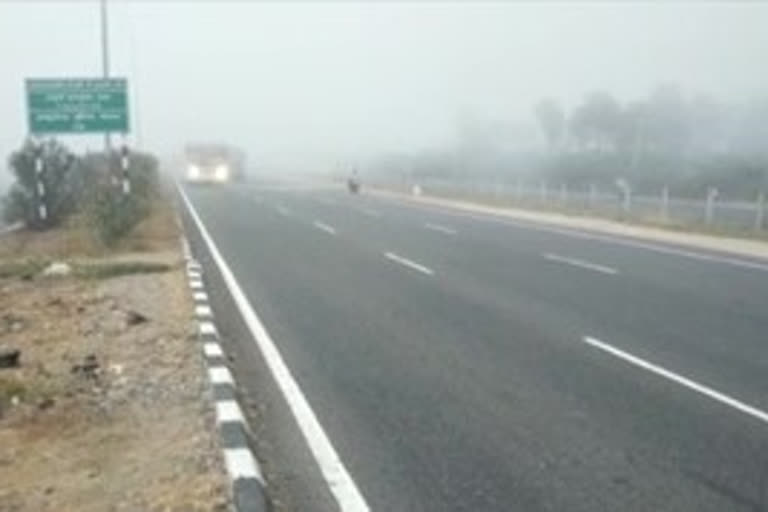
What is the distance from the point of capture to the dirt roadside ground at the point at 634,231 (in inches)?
1115

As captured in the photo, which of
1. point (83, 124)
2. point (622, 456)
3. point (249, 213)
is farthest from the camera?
point (249, 213)

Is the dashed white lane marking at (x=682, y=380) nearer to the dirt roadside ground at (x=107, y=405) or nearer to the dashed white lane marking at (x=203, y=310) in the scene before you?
the dirt roadside ground at (x=107, y=405)

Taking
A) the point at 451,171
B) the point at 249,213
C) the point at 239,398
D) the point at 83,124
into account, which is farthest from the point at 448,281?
the point at 451,171

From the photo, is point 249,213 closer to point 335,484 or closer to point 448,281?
point 448,281

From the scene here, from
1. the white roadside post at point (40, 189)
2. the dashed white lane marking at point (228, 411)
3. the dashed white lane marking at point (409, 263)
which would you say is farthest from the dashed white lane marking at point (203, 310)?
the white roadside post at point (40, 189)

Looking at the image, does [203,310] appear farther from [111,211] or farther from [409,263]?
[111,211]

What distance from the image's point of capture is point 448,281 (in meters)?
19.8

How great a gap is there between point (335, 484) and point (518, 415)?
236cm

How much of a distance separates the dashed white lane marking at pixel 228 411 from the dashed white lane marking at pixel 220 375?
2.73 ft

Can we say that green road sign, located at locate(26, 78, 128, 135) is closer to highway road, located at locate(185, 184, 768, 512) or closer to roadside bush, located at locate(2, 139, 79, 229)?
roadside bush, located at locate(2, 139, 79, 229)

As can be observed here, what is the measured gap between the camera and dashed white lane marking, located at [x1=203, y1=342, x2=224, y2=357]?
473 inches

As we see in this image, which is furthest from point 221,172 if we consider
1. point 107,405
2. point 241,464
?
point 241,464

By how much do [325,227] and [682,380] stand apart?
24.2m

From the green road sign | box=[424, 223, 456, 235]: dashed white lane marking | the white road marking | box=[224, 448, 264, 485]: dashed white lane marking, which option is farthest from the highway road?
the green road sign
